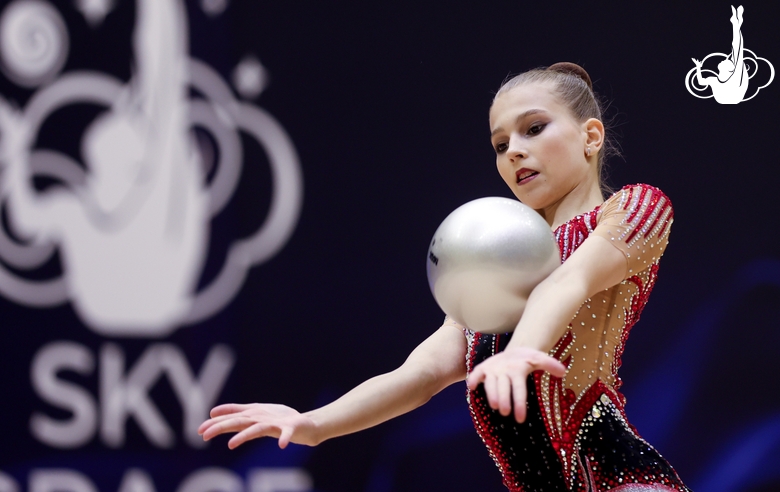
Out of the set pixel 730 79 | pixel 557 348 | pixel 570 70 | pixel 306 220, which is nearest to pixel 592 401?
pixel 557 348

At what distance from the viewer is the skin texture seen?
134 cm

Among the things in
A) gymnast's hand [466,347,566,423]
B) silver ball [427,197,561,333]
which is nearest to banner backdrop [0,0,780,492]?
silver ball [427,197,561,333]

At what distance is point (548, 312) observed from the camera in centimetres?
127

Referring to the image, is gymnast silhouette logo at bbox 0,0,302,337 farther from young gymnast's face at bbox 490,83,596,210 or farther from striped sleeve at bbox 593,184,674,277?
striped sleeve at bbox 593,184,674,277

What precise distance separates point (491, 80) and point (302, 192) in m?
0.75

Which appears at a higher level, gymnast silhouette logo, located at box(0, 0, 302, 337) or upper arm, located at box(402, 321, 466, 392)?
gymnast silhouette logo, located at box(0, 0, 302, 337)

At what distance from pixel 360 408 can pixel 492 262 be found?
1.37ft

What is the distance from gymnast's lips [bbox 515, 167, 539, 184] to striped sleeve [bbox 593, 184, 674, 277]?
0.16 metres

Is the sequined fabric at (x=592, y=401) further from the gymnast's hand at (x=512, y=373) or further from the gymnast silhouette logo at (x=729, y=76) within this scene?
the gymnast silhouette logo at (x=729, y=76)

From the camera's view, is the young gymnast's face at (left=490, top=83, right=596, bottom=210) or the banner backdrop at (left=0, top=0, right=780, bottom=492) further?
the banner backdrop at (left=0, top=0, right=780, bottom=492)

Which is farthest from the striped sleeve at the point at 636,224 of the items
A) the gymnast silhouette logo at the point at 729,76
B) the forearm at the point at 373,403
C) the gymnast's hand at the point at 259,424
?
the gymnast silhouette logo at the point at 729,76

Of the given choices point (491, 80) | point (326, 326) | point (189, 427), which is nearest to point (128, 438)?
point (189, 427)

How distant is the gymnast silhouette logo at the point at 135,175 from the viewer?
2727mm

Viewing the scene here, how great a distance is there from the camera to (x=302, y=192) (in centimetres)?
276
